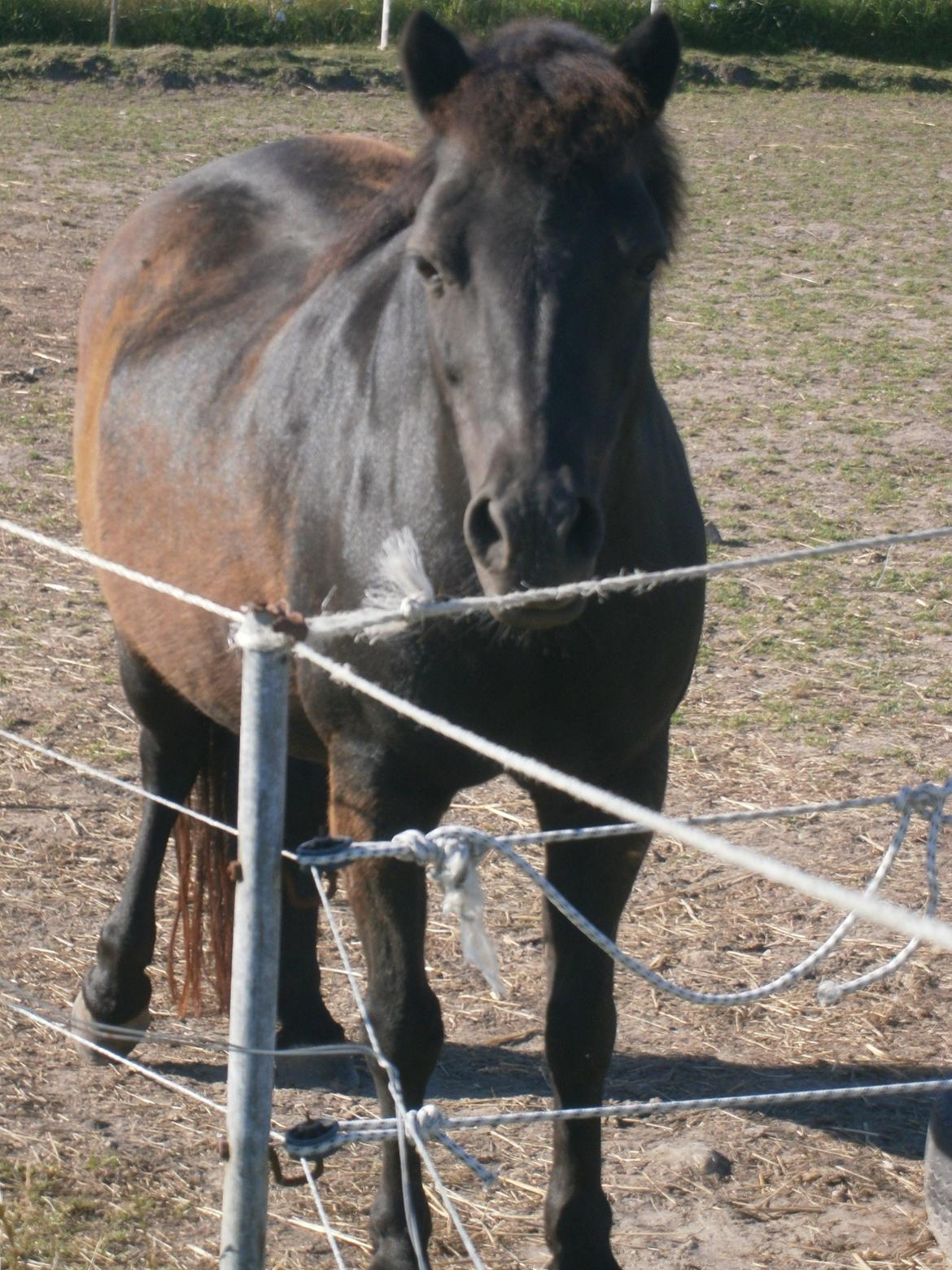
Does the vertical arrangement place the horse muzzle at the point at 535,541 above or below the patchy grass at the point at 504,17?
below

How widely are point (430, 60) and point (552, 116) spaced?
1.08 feet

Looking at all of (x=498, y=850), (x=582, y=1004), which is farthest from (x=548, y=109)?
(x=582, y=1004)

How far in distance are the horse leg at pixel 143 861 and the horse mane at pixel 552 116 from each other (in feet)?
5.14

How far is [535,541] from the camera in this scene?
79.0 inches

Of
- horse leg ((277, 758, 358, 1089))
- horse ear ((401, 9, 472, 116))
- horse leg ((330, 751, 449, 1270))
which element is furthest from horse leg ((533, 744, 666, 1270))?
horse ear ((401, 9, 472, 116))

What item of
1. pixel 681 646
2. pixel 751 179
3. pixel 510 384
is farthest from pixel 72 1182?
pixel 751 179

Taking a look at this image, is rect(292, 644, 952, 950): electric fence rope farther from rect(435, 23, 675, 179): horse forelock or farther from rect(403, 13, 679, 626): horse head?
rect(435, 23, 675, 179): horse forelock

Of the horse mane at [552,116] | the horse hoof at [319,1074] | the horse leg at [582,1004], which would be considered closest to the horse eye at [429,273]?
the horse mane at [552,116]

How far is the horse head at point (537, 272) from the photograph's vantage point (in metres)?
2.05

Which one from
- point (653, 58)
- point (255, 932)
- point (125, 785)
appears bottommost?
point (125, 785)

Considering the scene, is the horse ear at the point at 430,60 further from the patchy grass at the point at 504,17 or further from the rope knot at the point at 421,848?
the patchy grass at the point at 504,17

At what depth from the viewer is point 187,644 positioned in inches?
130

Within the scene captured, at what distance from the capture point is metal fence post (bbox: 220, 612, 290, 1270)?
1.66m

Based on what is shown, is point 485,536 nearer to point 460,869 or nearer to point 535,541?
point 535,541
